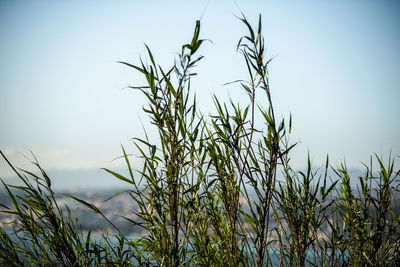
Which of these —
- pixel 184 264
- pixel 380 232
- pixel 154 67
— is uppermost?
pixel 154 67

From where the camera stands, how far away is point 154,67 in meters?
1.33

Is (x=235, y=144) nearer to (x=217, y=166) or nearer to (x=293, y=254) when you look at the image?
(x=217, y=166)

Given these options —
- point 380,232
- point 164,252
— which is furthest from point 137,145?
point 380,232

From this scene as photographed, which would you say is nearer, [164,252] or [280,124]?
[164,252]

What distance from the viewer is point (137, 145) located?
135 cm

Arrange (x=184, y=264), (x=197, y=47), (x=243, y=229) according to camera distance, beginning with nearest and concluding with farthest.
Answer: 1. (x=197, y=47)
2. (x=184, y=264)
3. (x=243, y=229)

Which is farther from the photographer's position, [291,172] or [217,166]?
[291,172]

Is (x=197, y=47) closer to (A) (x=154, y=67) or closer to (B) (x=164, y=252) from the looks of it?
(A) (x=154, y=67)

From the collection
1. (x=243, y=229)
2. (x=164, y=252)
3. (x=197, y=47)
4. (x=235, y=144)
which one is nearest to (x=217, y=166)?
(x=235, y=144)

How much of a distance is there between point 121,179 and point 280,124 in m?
0.76

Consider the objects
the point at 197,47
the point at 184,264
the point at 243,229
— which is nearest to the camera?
the point at 197,47

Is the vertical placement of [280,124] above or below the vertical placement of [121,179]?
above

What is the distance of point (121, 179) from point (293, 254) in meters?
0.91

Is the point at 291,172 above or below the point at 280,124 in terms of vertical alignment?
below
